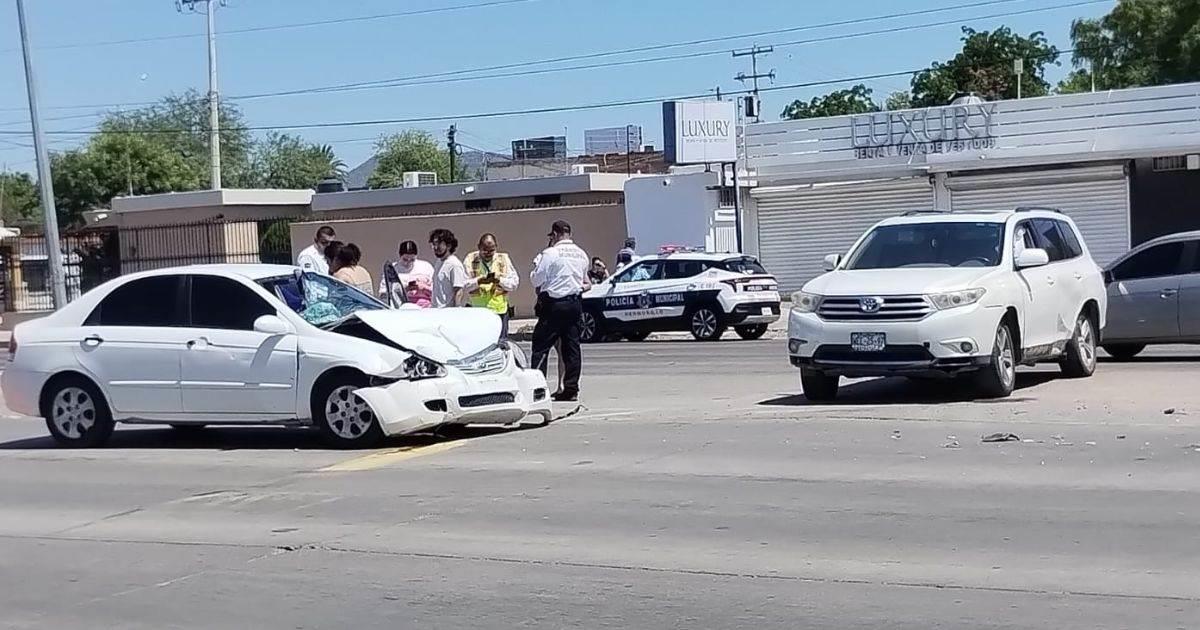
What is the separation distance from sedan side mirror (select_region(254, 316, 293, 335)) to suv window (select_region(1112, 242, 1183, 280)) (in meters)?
10.6

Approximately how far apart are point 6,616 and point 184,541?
1.77 meters

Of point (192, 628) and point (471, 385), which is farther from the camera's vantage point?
point (471, 385)

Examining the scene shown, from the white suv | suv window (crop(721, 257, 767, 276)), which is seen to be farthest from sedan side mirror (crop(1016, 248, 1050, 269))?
suv window (crop(721, 257, 767, 276))

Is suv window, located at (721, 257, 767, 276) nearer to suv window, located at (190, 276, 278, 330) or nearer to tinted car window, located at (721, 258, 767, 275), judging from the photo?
tinted car window, located at (721, 258, 767, 275)

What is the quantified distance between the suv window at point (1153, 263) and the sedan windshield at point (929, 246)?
13.7 feet

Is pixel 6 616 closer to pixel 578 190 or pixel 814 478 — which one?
pixel 814 478

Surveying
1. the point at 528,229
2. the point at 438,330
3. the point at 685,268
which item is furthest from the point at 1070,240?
the point at 528,229

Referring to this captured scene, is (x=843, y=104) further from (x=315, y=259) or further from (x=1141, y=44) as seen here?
(x=315, y=259)

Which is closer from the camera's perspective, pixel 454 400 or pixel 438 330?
pixel 454 400

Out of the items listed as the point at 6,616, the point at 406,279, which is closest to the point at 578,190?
the point at 406,279

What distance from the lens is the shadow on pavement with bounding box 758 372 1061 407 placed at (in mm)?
15164

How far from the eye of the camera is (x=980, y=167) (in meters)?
35.1

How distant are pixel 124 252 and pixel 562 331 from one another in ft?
98.7

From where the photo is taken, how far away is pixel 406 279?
676 inches
